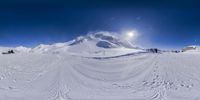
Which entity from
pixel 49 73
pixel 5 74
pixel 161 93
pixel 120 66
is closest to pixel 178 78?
pixel 161 93

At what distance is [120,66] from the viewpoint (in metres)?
28.4

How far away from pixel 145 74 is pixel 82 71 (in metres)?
6.55

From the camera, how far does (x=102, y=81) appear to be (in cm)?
2209

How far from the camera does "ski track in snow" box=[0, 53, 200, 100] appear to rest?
17.2m

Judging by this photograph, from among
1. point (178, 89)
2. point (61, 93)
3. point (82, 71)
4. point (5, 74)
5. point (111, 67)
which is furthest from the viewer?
point (111, 67)

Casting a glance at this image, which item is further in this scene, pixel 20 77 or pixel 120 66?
pixel 120 66

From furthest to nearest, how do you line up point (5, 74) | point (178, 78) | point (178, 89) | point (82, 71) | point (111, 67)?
point (111, 67)
point (82, 71)
point (5, 74)
point (178, 78)
point (178, 89)

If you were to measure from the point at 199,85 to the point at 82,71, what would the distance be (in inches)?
457

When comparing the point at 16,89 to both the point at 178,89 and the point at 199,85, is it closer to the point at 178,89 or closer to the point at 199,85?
the point at 178,89

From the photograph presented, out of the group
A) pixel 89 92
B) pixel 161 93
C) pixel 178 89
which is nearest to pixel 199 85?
pixel 178 89

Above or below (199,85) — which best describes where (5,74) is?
above

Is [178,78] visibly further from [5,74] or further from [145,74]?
[5,74]

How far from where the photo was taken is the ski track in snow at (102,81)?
1716cm

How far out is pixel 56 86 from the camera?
19.6m
